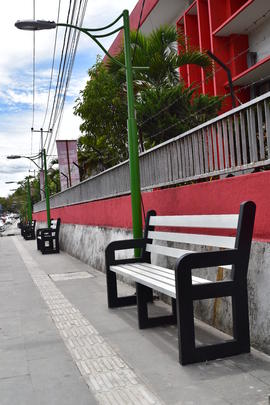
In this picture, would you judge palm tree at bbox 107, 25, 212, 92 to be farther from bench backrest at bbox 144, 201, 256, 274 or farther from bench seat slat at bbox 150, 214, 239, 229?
bench seat slat at bbox 150, 214, 239, 229

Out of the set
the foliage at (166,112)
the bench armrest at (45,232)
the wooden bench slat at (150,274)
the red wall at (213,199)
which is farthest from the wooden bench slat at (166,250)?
the bench armrest at (45,232)

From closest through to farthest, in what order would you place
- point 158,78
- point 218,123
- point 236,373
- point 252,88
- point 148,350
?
point 236,373
point 148,350
point 218,123
point 158,78
point 252,88

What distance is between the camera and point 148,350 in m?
4.20

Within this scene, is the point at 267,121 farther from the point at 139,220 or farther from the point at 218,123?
the point at 139,220

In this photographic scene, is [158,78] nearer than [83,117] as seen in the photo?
Yes

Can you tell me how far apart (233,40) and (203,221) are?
53.7ft

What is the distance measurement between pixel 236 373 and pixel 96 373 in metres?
1.03

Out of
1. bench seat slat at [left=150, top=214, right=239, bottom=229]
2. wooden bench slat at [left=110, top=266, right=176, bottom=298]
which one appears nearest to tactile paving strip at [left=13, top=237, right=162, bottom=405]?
wooden bench slat at [left=110, top=266, right=176, bottom=298]

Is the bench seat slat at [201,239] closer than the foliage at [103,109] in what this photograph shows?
Yes

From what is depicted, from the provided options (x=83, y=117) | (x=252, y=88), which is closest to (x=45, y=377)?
(x=83, y=117)

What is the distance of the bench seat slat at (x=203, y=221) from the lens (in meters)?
4.10

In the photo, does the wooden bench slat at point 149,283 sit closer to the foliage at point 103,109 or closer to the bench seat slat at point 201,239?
the bench seat slat at point 201,239

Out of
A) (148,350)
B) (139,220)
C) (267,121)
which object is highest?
(267,121)

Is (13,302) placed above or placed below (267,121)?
below
